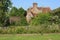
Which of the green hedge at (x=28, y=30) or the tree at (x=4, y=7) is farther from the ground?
the tree at (x=4, y=7)

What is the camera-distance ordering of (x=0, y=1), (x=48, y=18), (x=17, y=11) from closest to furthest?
(x=0, y=1)
(x=48, y=18)
(x=17, y=11)

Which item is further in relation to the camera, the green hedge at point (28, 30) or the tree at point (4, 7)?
the tree at point (4, 7)

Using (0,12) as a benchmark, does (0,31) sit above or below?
below

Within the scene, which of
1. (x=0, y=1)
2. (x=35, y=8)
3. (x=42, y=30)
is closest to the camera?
(x=42, y=30)

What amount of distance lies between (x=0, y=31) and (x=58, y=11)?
2678 centimetres

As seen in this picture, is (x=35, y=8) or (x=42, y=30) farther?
(x=35, y=8)

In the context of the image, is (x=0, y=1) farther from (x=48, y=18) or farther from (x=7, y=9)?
(x=48, y=18)

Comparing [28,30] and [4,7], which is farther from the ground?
[4,7]

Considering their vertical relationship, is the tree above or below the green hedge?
above

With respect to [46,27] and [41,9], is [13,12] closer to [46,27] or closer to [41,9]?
[41,9]

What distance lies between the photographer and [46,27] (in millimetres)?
41531

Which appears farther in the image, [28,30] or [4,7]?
[4,7]

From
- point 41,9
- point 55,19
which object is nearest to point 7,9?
point 55,19

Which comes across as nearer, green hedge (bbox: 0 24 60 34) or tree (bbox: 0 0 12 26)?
green hedge (bbox: 0 24 60 34)
